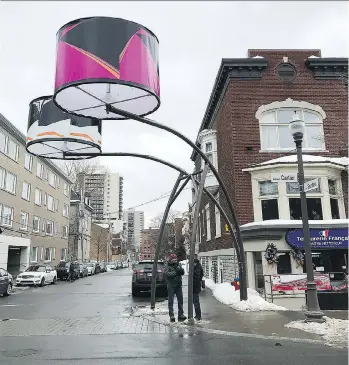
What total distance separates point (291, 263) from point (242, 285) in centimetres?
417

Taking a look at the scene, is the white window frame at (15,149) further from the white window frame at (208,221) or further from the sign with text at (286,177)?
the sign with text at (286,177)

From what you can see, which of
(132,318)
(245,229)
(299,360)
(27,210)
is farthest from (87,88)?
(27,210)

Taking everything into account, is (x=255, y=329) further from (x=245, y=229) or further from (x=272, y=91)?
(x=272, y=91)

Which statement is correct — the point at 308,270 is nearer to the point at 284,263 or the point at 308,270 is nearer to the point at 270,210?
the point at 284,263

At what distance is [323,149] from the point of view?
731 inches

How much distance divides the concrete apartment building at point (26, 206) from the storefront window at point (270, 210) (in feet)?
72.3

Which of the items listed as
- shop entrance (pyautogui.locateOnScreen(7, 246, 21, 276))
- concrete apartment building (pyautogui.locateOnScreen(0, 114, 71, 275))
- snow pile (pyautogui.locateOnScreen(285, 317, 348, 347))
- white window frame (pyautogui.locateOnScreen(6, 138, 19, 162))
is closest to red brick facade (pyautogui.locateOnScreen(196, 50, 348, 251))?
snow pile (pyautogui.locateOnScreen(285, 317, 348, 347))

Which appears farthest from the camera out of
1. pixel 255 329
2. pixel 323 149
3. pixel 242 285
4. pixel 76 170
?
pixel 76 170

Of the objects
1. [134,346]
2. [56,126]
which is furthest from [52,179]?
[134,346]

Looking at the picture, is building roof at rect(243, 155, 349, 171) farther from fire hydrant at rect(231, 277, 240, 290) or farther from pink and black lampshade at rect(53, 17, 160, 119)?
pink and black lampshade at rect(53, 17, 160, 119)

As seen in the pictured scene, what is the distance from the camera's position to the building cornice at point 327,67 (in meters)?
19.1

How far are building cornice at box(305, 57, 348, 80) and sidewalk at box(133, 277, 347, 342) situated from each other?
1221cm

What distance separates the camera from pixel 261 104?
19016 millimetres

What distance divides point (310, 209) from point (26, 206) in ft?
89.7
